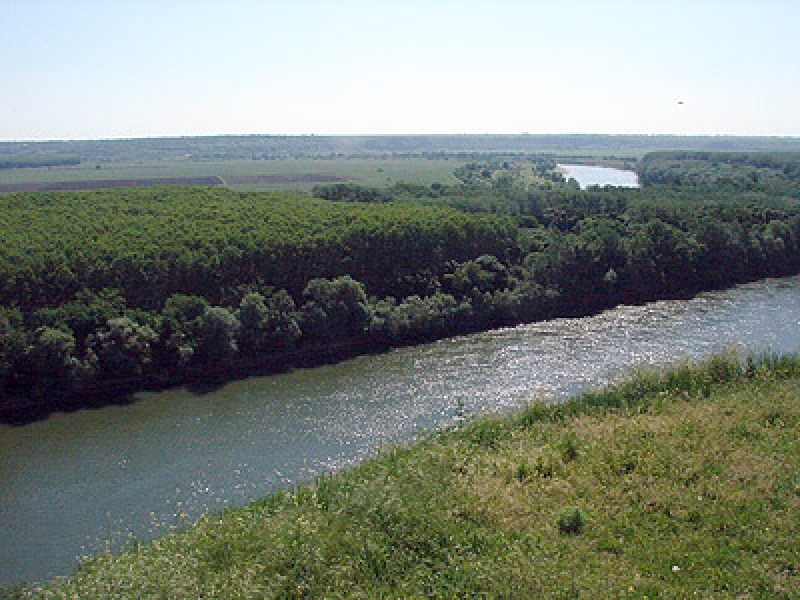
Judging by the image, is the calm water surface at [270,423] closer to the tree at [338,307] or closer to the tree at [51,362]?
the tree at [51,362]

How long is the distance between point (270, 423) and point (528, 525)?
13384 millimetres

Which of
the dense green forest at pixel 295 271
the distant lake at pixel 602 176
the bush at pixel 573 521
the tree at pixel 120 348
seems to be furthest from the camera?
the distant lake at pixel 602 176

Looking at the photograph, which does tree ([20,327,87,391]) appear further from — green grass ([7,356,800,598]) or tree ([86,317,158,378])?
green grass ([7,356,800,598])

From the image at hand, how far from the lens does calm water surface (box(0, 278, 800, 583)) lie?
18.7 meters

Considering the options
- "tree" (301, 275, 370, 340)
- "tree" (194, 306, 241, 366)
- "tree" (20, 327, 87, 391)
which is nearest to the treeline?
"tree" (301, 275, 370, 340)

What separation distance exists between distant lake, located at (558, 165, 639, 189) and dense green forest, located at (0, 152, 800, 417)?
49.9m

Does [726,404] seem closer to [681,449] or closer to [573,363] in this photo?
[681,449]

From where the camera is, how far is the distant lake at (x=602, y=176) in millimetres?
100625

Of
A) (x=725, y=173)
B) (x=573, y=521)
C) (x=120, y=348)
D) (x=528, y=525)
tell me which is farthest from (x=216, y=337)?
(x=725, y=173)

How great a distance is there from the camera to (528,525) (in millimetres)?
13047

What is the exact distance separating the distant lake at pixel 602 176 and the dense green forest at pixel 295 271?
164 feet

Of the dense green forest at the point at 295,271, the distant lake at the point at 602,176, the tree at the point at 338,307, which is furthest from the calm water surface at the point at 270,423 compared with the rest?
the distant lake at the point at 602,176

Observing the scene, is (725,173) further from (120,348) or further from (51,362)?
(51,362)

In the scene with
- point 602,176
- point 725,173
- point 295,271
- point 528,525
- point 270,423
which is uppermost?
point 725,173
